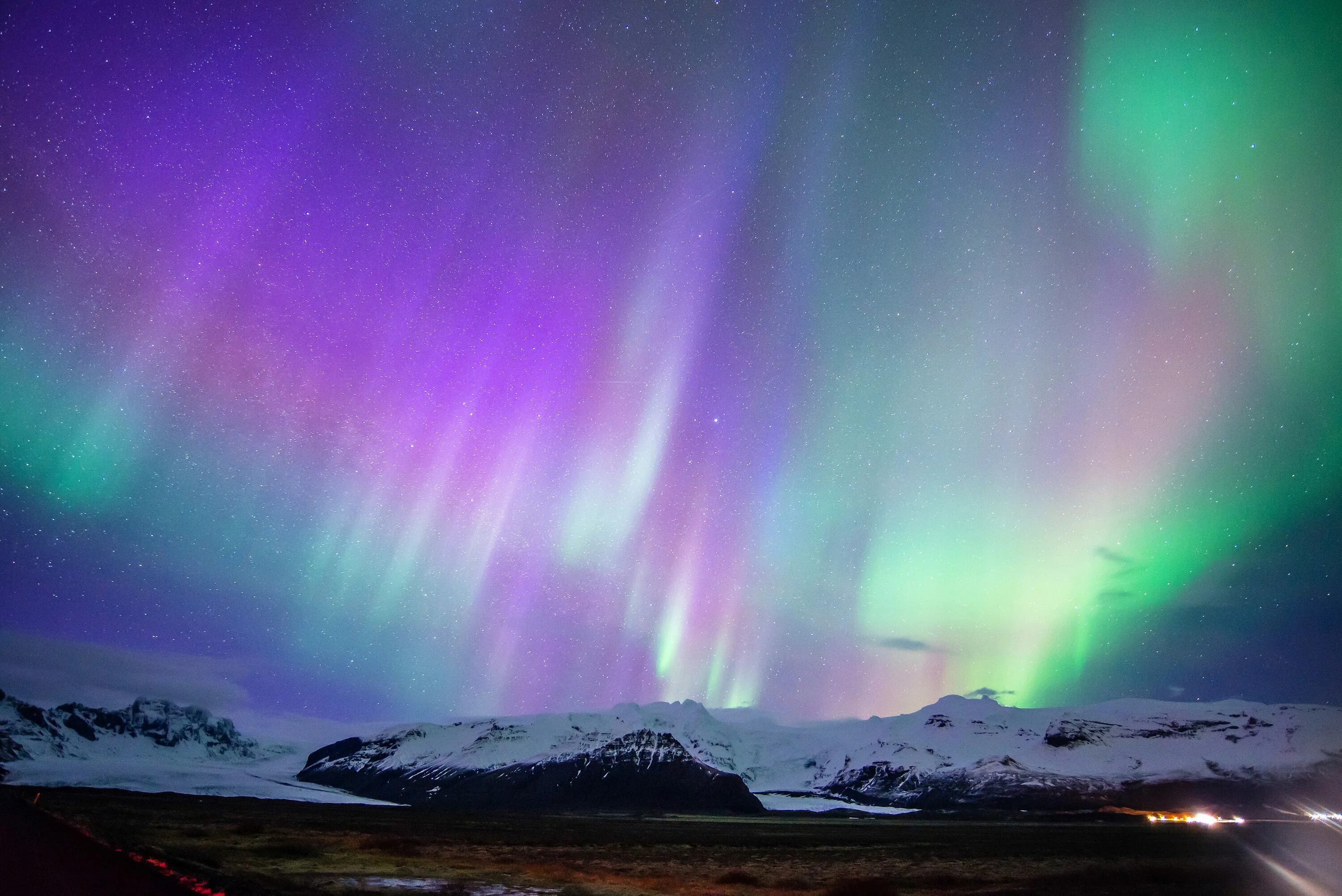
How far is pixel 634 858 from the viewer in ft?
215

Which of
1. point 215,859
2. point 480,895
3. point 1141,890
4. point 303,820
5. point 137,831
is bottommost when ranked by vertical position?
point 303,820

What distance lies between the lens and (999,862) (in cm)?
6425

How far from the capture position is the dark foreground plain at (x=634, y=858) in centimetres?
3969

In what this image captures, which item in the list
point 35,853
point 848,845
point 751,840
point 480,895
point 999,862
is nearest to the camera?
point 480,895

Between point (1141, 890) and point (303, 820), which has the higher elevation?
point (1141, 890)

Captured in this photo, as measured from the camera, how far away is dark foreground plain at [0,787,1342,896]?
3969cm

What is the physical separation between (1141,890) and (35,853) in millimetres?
63921

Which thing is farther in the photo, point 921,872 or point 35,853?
point 921,872

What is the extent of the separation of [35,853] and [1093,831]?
173950 millimetres

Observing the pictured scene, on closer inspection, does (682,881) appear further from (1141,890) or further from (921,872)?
(1141,890)

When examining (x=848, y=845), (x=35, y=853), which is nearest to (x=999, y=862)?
(x=848, y=845)

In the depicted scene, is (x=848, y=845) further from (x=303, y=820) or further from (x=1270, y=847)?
(x=303, y=820)

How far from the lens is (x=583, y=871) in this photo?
50.6 metres

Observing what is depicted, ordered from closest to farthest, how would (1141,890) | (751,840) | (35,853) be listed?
(35,853), (1141,890), (751,840)
